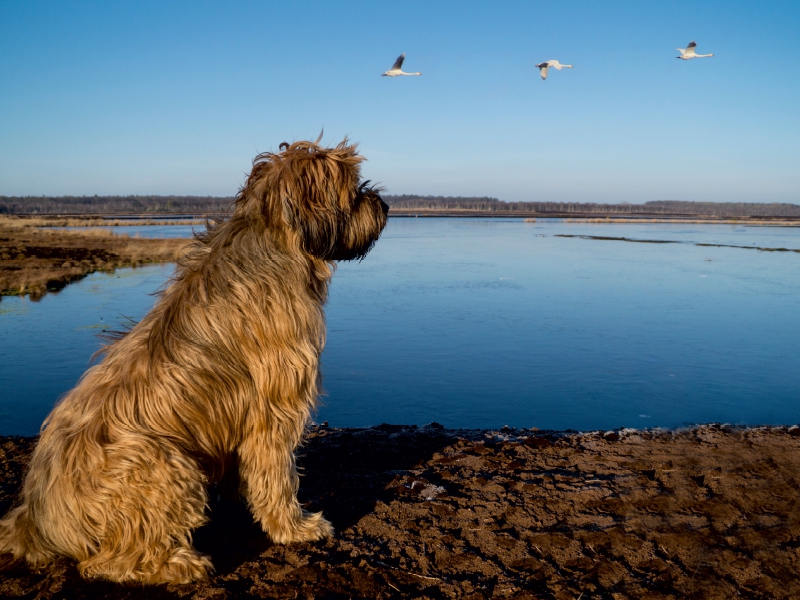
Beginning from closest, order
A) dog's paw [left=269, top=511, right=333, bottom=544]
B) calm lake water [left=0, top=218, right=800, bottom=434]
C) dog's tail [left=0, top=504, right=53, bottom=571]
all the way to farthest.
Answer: dog's tail [left=0, top=504, right=53, bottom=571]
dog's paw [left=269, top=511, right=333, bottom=544]
calm lake water [left=0, top=218, right=800, bottom=434]

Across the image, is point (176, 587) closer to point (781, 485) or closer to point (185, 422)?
point (185, 422)

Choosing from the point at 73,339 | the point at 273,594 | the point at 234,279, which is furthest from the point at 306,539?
the point at 73,339

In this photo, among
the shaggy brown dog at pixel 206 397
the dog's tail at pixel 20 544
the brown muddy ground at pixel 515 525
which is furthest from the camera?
the brown muddy ground at pixel 515 525

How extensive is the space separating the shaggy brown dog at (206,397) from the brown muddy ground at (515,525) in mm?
263

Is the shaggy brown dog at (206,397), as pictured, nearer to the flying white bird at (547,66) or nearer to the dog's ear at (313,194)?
the dog's ear at (313,194)

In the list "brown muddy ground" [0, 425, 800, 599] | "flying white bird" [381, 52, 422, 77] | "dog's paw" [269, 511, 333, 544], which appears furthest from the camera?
"flying white bird" [381, 52, 422, 77]

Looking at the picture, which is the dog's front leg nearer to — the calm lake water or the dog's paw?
the dog's paw

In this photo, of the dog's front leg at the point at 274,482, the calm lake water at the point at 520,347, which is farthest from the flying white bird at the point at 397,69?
the dog's front leg at the point at 274,482

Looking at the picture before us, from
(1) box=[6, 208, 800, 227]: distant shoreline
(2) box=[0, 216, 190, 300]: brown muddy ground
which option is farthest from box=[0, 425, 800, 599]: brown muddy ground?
(1) box=[6, 208, 800, 227]: distant shoreline

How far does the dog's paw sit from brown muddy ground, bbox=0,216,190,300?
45.9 feet

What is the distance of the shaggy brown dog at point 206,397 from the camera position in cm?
321

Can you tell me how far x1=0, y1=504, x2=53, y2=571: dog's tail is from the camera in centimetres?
337

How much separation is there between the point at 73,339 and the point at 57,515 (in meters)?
10.3

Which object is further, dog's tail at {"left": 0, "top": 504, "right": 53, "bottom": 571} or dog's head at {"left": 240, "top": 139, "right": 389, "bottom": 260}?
dog's head at {"left": 240, "top": 139, "right": 389, "bottom": 260}
